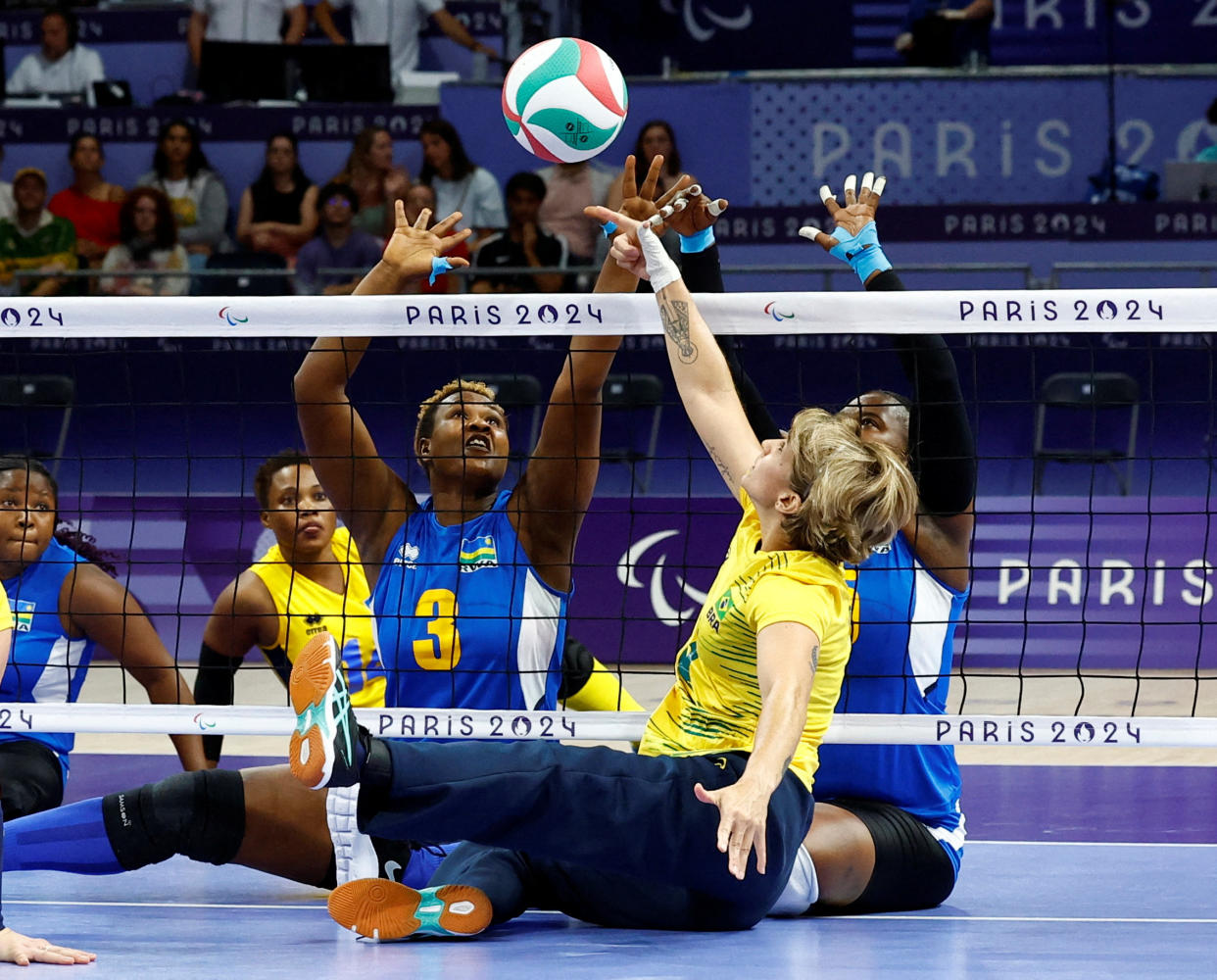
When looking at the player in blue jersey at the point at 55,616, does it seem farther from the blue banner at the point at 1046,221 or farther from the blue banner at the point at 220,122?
the blue banner at the point at 220,122

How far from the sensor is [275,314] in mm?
4273

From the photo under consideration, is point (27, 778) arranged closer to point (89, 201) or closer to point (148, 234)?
point (148, 234)

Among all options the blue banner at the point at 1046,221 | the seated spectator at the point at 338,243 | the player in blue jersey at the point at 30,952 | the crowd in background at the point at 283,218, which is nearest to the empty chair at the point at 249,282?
the crowd in background at the point at 283,218

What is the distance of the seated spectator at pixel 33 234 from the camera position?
11.0 m

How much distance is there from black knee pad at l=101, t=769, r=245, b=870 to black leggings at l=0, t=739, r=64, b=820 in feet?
2.26

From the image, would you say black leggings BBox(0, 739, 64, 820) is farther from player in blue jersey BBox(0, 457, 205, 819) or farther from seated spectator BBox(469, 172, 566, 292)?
seated spectator BBox(469, 172, 566, 292)

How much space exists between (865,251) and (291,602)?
243 cm

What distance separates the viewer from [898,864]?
4000mm

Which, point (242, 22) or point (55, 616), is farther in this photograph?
point (242, 22)

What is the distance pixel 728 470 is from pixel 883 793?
3.10ft

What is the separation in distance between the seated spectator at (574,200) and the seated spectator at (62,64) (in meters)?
4.06

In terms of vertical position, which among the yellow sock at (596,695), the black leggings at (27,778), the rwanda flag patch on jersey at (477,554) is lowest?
Result: the black leggings at (27,778)

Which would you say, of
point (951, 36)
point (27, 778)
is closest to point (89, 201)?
point (951, 36)

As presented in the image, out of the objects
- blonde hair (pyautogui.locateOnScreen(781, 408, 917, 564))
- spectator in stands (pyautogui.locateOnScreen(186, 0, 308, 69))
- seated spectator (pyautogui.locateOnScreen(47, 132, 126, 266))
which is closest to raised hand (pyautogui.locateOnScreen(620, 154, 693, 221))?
blonde hair (pyautogui.locateOnScreen(781, 408, 917, 564))
